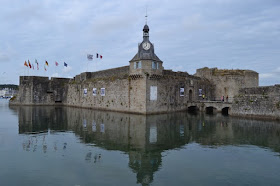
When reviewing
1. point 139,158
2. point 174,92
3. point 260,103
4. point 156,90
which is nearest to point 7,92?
point 174,92

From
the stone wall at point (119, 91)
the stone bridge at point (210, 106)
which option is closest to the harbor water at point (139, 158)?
the stone wall at point (119, 91)

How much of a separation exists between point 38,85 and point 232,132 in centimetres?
3548

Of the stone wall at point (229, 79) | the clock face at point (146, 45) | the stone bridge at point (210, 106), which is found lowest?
the stone bridge at point (210, 106)

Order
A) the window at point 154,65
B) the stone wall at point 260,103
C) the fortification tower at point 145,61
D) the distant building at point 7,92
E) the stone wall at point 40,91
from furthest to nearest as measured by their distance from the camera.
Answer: the distant building at point 7,92 → the stone wall at point 40,91 → the window at point 154,65 → the fortification tower at point 145,61 → the stone wall at point 260,103

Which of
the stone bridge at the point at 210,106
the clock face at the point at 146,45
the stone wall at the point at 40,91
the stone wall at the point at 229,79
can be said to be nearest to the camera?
the clock face at the point at 146,45

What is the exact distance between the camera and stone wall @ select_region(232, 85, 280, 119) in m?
21.1

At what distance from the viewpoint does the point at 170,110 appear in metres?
27.6

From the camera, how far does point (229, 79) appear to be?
107 ft

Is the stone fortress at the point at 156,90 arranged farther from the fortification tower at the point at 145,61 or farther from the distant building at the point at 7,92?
the distant building at the point at 7,92

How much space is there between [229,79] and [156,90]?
12.9m

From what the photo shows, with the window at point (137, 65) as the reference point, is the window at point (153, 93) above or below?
below

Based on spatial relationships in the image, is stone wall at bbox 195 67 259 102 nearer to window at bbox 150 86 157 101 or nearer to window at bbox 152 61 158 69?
window at bbox 152 61 158 69

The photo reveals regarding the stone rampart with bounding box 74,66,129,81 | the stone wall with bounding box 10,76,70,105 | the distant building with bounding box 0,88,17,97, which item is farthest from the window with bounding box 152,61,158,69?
the distant building with bounding box 0,88,17,97

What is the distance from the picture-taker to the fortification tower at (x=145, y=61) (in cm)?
2488
